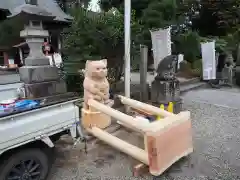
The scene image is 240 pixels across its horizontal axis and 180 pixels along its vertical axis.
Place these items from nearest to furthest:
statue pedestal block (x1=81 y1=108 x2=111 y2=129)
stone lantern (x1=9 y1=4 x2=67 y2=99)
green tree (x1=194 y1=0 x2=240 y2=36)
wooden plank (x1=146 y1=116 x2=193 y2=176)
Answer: wooden plank (x1=146 y1=116 x2=193 y2=176) → statue pedestal block (x1=81 y1=108 x2=111 y2=129) → stone lantern (x1=9 y1=4 x2=67 y2=99) → green tree (x1=194 y1=0 x2=240 y2=36)

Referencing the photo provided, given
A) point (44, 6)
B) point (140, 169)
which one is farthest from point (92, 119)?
A: point (44, 6)

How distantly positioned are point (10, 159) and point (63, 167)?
915 mm

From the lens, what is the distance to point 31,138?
205 cm

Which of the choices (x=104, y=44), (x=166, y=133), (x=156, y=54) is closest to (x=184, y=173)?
(x=166, y=133)

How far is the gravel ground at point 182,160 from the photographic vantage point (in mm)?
2561

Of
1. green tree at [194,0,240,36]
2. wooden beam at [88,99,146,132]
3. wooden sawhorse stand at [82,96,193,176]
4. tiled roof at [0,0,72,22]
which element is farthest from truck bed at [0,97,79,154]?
→ green tree at [194,0,240,36]

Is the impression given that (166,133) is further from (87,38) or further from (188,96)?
(188,96)

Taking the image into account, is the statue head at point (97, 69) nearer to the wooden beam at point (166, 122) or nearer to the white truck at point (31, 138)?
the white truck at point (31, 138)

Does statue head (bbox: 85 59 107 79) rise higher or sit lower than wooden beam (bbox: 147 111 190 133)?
higher

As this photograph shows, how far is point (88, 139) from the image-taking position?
3.47 meters

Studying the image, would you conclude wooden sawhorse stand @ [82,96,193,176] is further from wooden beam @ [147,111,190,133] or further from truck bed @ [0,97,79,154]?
truck bed @ [0,97,79,154]

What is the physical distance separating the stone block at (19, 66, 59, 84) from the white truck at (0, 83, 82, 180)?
196 centimetres

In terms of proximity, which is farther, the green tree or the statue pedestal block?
the green tree

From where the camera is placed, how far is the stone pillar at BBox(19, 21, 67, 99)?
13.0 feet
